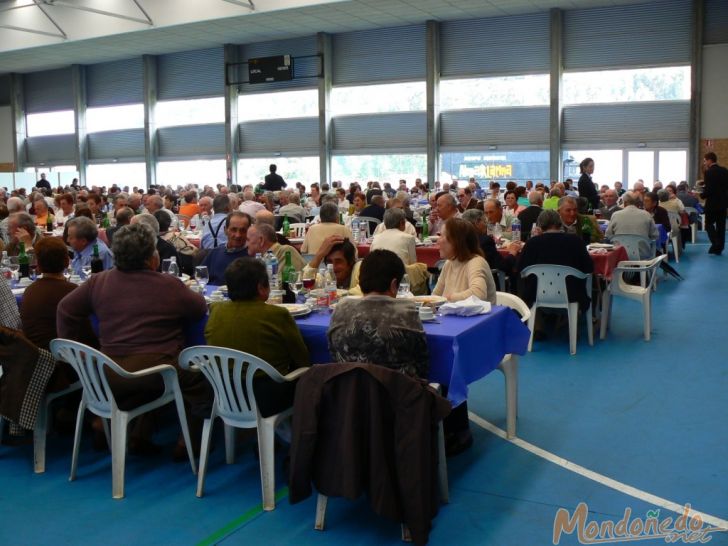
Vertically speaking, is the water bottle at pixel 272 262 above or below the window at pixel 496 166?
below

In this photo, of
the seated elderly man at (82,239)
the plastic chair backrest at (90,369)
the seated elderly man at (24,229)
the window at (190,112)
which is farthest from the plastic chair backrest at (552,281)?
the window at (190,112)

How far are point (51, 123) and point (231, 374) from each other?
82.5ft

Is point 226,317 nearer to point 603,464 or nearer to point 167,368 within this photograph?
point 167,368

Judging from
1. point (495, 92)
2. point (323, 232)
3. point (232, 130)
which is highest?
point (495, 92)

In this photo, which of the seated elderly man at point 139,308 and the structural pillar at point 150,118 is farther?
the structural pillar at point 150,118

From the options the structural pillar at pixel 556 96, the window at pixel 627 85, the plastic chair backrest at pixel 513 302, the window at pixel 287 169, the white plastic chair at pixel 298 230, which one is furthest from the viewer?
the window at pixel 287 169

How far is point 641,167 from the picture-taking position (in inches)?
708

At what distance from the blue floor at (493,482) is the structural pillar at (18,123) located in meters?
24.8

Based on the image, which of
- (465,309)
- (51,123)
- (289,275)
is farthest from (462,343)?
(51,123)

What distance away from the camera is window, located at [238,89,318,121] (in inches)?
832

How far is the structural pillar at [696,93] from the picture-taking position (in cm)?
1647

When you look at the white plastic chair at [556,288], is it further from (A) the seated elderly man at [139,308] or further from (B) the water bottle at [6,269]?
(B) the water bottle at [6,269]

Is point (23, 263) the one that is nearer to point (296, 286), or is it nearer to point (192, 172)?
point (296, 286)

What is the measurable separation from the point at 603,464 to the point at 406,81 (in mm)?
16750
